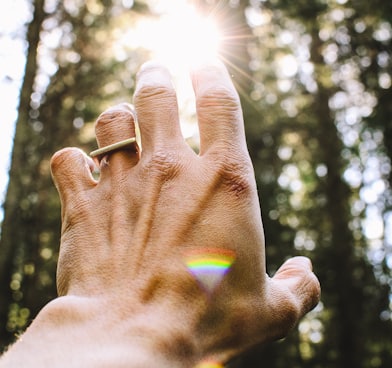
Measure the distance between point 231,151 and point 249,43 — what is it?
614 inches

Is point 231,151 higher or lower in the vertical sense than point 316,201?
higher

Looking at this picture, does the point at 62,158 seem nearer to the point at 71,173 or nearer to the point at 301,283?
the point at 71,173

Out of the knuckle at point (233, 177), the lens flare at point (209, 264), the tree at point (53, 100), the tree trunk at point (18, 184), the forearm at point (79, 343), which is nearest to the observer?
the forearm at point (79, 343)

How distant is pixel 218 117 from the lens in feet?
5.27

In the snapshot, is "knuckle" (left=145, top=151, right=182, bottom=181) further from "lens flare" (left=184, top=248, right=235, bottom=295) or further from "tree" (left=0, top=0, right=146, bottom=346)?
"tree" (left=0, top=0, right=146, bottom=346)

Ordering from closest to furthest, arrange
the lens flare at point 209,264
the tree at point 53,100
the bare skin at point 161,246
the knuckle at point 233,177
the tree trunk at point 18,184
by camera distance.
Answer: the bare skin at point 161,246, the lens flare at point 209,264, the knuckle at point 233,177, the tree trunk at point 18,184, the tree at point 53,100

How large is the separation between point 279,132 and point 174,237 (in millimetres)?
16175

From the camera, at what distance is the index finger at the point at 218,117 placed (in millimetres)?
1601

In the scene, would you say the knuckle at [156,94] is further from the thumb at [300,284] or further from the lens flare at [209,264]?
the thumb at [300,284]

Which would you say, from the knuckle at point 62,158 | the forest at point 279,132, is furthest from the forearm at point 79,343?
the forest at point 279,132

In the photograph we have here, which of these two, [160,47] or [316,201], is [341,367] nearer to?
[316,201]

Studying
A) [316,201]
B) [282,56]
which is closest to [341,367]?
[316,201]

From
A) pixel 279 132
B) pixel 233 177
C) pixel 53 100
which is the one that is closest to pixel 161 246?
pixel 233 177

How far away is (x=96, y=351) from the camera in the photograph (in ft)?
4.01
